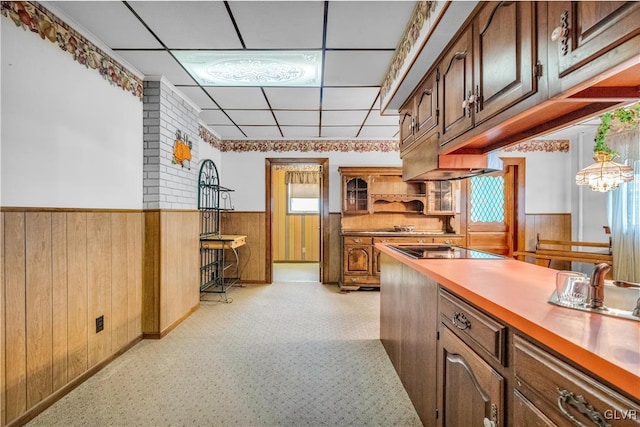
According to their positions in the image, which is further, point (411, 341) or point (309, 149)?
point (309, 149)

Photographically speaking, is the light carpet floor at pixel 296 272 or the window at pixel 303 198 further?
the window at pixel 303 198

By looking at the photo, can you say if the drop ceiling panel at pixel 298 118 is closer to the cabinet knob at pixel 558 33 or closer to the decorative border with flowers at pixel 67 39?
the decorative border with flowers at pixel 67 39

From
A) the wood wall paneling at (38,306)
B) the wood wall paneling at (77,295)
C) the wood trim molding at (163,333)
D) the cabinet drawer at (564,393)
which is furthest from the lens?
the wood trim molding at (163,333)

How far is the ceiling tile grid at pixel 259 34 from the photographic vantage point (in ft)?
6.23

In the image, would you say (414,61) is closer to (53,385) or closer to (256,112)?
(256,112)

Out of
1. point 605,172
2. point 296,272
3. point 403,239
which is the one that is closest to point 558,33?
point 605,172

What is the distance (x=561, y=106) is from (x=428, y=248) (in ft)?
5.42

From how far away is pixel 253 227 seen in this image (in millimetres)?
A: 5207

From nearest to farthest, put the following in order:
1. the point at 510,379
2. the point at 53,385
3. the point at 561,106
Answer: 1. the point at 510,379
2. the point at 561,106
3. the point at 53,385

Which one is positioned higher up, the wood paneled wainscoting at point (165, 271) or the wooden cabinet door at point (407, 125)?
the wooden cabinet door at point (407, 125)

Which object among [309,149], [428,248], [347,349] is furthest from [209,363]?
[309,149]

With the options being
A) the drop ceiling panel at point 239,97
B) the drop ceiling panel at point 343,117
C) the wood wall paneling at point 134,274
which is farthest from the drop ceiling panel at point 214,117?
the wood wall paneling at point 134,274

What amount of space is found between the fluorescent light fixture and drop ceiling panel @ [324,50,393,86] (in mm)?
103

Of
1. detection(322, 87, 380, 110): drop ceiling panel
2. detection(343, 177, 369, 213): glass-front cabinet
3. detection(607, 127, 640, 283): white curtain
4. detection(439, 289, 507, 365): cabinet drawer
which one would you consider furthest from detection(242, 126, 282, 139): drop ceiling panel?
detection(607, 127, 640, 283): white curtain
